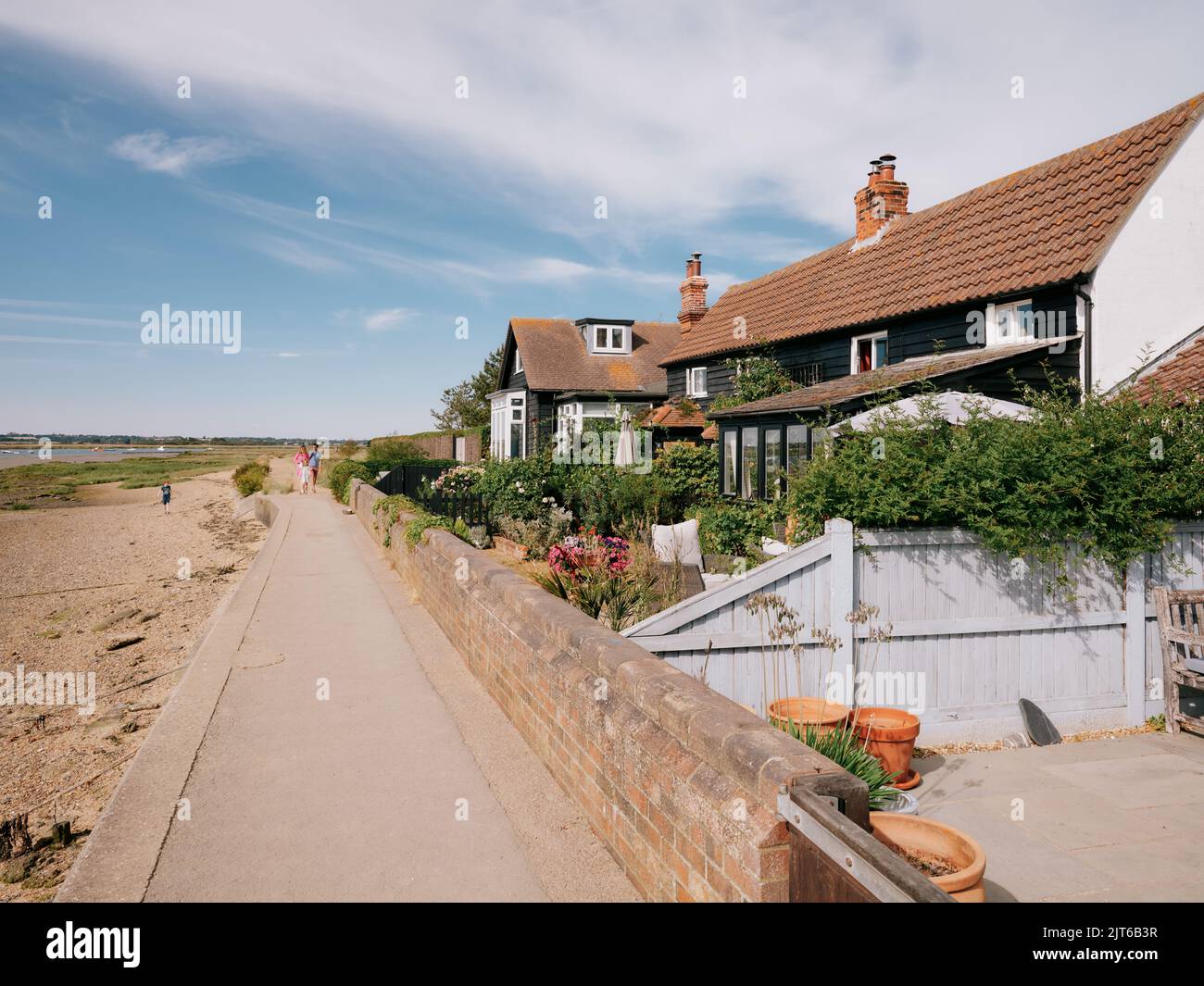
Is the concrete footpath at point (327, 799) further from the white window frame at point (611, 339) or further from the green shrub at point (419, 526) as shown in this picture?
the white window frame at point (611, 339)

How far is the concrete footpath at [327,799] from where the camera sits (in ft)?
Result: 13.3

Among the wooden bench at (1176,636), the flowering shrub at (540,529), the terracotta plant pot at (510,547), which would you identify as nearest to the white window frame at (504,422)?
the flowering shrub at (540,529)

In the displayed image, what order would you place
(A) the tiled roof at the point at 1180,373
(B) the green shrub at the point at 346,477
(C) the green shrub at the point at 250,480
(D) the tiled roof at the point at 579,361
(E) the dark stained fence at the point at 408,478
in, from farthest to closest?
1. (C) the green shrub at the point at 250,480
2. (D) the tiled roof at the point at 579,361
3. (B) the green shrub at the point at 346,477
4. (E) the dark stained fence at the point at 408,478
5. (A) the tiled roof at the point at 1180,373

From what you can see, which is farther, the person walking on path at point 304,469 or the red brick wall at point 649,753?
the person walking on path at point 304,469

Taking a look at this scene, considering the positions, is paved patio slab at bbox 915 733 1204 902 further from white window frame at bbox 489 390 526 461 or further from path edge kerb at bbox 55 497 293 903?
white window frame at bbox 489 390 526 461

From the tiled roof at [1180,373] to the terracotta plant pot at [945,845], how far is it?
29.9 ft

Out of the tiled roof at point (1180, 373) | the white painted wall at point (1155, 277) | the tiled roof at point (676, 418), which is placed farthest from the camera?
the tiled roof at point (676, 418)

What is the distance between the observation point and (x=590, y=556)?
10.1 meters

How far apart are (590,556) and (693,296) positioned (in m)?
18.0

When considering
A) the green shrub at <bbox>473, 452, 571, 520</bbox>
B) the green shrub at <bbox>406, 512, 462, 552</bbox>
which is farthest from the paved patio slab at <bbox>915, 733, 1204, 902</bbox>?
the green shrub at <bbox>473, 452, 571, 520</bbox>

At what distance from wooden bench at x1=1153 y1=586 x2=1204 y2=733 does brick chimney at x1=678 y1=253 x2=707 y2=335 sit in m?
19.7

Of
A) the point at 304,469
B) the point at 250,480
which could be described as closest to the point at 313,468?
the point at 304,469

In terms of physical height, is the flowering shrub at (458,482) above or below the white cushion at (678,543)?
above

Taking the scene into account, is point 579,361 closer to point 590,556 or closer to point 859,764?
point 590,556
